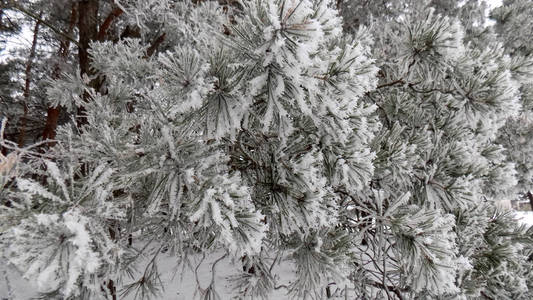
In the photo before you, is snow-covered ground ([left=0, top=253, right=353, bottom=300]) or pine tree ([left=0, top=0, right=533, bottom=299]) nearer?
pine tree ([left=0, top=0, right=533, bottom=299])

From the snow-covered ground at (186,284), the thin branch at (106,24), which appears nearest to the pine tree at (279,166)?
the thin branch at (106,24)

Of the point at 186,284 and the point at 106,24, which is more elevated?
the point at 106,24

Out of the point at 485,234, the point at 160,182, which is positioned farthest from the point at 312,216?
the point at 485,234

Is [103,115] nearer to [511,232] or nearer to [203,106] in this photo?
[203,106]

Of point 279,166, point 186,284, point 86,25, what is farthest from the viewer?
point 186,284

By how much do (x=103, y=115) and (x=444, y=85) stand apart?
170cm

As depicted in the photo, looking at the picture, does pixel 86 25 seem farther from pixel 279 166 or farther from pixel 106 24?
pixel 279 166

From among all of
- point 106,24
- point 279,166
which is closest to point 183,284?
point 106,24

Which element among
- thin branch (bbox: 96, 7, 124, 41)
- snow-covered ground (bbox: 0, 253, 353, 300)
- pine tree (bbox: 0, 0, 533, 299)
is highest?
thin branch (bbox: 96, 7, 124, 41)

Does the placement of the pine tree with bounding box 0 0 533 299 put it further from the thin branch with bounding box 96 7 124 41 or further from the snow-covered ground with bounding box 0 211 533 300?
the snow-covered ground with bounding box 0 211 533 300

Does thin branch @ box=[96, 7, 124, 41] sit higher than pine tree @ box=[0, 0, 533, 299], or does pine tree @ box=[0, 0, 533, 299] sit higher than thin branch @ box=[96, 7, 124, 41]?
thin branch @ box=[96, 7, 124, 41]

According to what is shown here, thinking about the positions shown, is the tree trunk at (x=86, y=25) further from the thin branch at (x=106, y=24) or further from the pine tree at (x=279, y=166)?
the pine tree at (x=279, y=166)

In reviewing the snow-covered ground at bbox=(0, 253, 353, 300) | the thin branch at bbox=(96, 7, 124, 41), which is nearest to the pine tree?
the thin branch at bbox=(96, 7, 124, 41)

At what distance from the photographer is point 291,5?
0.81 m
